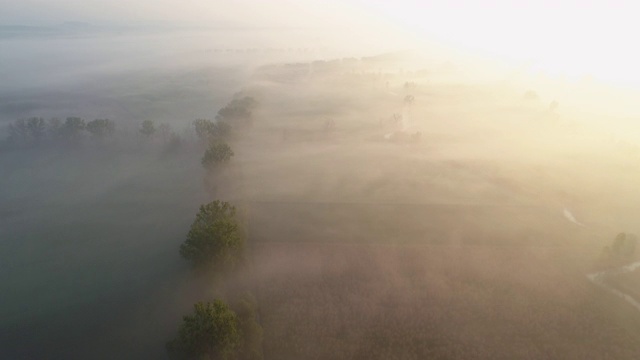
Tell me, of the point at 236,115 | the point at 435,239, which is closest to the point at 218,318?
the point at 435,239

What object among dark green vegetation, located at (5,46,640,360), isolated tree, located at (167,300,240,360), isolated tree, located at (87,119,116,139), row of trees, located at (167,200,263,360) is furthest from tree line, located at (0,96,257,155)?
isolated tree, located at (167,300,240,360)

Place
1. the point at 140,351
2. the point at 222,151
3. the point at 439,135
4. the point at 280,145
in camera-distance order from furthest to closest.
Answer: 1. the point at 439,135
2. the point at 280,145
3. the point at 222,151
4. the point at 140,351

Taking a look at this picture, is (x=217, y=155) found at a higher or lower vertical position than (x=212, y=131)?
lower

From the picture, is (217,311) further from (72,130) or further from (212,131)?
(72,130)

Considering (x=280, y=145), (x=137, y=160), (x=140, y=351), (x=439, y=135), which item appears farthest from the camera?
(x=439, y=135)

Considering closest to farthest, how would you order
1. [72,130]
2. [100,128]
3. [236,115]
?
[72,130] → [100,128] → [236,115]

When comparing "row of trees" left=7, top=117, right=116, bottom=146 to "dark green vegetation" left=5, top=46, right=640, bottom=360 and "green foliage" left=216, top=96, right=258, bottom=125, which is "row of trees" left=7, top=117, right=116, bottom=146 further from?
"green foliage" left=216, top=96, right=258, bottom=125

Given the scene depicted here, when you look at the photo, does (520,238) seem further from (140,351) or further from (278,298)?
(140,351)

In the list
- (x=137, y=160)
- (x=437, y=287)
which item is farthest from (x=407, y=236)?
(x=137, y=160)
